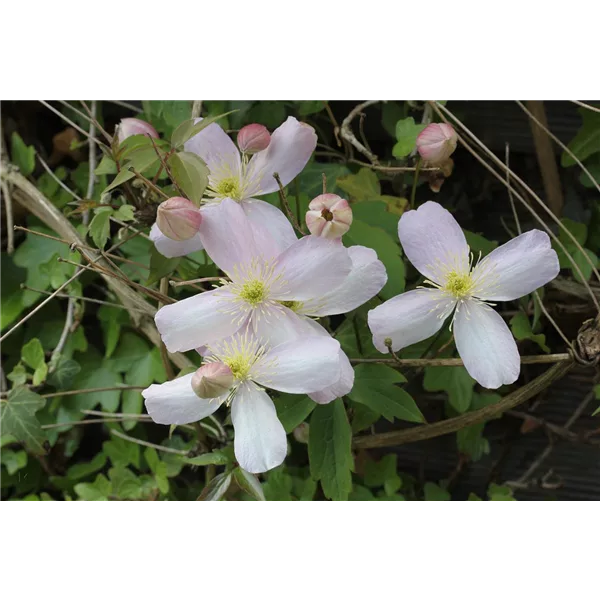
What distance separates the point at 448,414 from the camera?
3.02ft

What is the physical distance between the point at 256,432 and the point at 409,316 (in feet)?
0.57

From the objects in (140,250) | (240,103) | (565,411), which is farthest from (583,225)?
(140,250)

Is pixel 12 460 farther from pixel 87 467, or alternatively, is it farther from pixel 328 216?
pixel 328 216

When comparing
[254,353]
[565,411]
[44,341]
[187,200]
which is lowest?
[565,411]

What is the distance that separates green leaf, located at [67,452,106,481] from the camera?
3.46ft

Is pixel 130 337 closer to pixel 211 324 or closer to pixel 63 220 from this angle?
pixel 63 220

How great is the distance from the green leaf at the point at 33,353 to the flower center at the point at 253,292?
0.52 m

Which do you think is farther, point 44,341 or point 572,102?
point 44,341

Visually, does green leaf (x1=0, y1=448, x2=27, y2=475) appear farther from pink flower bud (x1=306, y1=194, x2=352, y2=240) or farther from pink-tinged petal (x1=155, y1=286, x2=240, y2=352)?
pink flower bud (x1=306, y1=194, x2=352, y2=240)

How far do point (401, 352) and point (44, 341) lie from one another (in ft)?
1.93

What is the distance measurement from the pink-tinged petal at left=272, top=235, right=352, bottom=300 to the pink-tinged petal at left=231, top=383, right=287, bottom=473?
9 cm

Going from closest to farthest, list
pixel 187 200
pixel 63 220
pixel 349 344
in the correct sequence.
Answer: pixel 187 200 < pixel 349 344 < pixel 63 220

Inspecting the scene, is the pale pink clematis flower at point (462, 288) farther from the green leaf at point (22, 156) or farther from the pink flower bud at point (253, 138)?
the green leaf at point (22, 156)

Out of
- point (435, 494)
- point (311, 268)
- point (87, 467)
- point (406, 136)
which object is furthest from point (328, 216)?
point (87, 467)
